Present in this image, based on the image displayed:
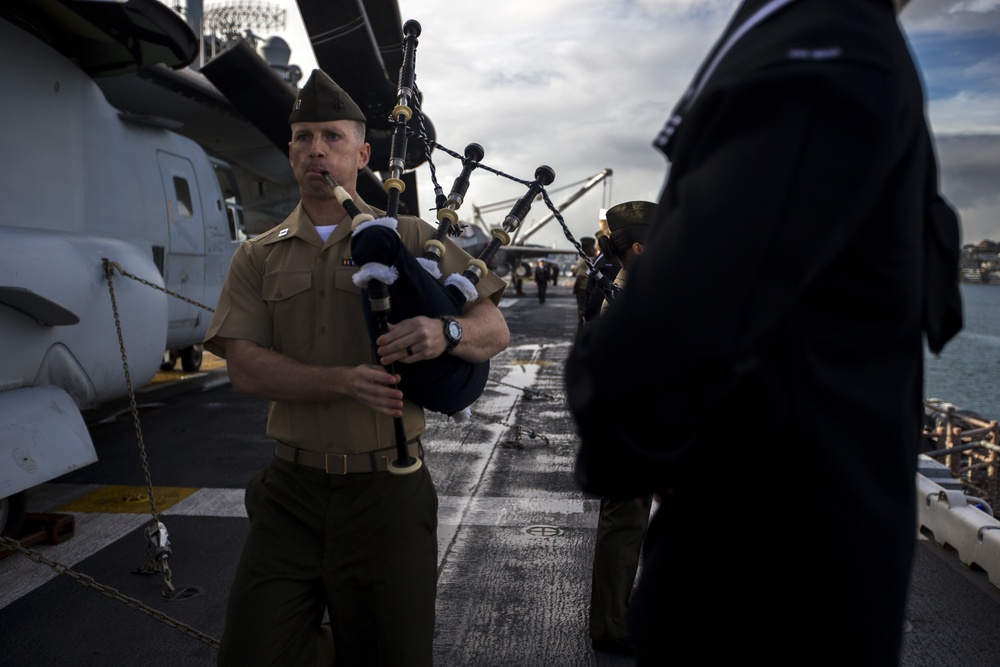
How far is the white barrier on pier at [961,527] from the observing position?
4.43m

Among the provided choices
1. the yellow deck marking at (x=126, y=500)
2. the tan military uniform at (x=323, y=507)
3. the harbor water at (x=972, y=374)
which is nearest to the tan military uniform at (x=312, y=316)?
the tan military uniform at (x=323, y=507)

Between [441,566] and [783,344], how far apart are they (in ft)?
13.0

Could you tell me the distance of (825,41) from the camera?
103 cm

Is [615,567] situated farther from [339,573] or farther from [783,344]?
[783,344]

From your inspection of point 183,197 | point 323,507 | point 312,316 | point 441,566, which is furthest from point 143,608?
point 183,197

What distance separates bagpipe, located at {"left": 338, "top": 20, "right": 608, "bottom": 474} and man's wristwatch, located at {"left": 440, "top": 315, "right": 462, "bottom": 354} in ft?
0.10

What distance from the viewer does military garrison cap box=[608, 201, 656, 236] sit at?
3814 mm

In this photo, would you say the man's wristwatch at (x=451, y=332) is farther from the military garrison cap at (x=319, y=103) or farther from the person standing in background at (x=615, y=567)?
the person standing in background at (x=615, y=567)

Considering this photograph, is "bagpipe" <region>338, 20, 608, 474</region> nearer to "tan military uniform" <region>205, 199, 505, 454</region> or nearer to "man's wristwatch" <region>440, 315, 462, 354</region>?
"man's wristwatch" <region>440, 315, 462, 354</region>

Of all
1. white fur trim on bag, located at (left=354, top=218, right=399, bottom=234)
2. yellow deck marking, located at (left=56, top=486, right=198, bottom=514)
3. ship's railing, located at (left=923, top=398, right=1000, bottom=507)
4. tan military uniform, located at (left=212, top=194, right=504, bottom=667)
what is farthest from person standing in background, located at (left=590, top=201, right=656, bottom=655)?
ship's railing, located at (left=923, top=398, right=1000, bottom=507)

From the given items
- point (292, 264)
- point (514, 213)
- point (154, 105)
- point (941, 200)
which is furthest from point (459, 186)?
point (154, 105)

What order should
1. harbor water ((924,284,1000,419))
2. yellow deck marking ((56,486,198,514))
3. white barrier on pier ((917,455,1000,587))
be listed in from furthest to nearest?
harbor water ((924,284,1000,419)) < yellow deck marking ((56,486,198,514)) < white barrier on pier ((917,455,1000,587))

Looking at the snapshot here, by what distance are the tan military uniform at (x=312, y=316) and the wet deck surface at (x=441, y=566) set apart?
4.37 feet

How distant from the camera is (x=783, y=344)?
1.08m
